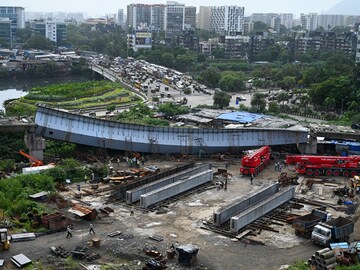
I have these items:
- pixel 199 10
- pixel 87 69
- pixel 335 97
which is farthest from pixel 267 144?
pixel 199 10

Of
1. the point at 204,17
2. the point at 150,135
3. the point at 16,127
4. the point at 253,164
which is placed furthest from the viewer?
the point at 204,17

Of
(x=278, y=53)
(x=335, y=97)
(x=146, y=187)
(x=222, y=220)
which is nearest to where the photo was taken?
(x=222, y=220)

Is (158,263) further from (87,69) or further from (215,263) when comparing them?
(87,69)

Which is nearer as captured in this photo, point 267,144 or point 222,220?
point 222,220

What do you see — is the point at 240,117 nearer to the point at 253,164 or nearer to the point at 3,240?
the point at 253,164

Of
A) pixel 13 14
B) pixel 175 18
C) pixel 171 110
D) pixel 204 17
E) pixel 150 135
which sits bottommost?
pixel 171 110

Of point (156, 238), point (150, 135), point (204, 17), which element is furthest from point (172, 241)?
point (204, 17)
